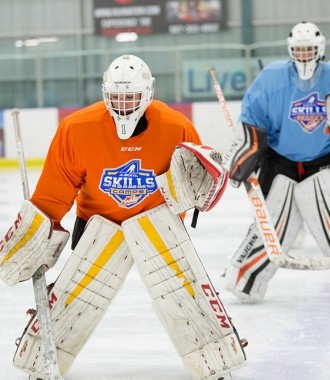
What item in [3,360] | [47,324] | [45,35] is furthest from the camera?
[45,35]

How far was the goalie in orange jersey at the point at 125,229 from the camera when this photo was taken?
2807mm

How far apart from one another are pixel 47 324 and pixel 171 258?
0.37 meters

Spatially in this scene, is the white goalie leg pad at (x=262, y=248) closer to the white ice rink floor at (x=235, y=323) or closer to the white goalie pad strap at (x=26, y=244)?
the white ice rink floor at (x=235, y=323)

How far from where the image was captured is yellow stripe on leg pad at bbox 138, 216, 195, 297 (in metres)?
2.87

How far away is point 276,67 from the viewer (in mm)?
4055

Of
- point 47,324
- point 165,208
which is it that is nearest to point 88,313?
point 47,324

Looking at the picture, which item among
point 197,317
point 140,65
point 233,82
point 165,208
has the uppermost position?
point 140,65

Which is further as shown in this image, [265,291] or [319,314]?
[265,291]

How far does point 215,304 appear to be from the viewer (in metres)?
2.86

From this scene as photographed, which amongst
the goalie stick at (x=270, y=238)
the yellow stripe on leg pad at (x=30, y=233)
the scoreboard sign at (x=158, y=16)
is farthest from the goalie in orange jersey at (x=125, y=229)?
the scoreboard sign at (x=158, y=16)

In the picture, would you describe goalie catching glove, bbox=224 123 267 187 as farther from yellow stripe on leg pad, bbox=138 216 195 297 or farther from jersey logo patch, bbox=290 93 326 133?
yellow stripe on leg pad, bbox=138 216 195 297

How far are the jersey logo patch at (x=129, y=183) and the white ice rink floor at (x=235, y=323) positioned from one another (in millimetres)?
502

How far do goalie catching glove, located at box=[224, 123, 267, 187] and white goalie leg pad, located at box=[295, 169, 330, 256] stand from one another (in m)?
0.20

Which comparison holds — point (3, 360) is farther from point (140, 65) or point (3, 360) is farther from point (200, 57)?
point (200, 57)
